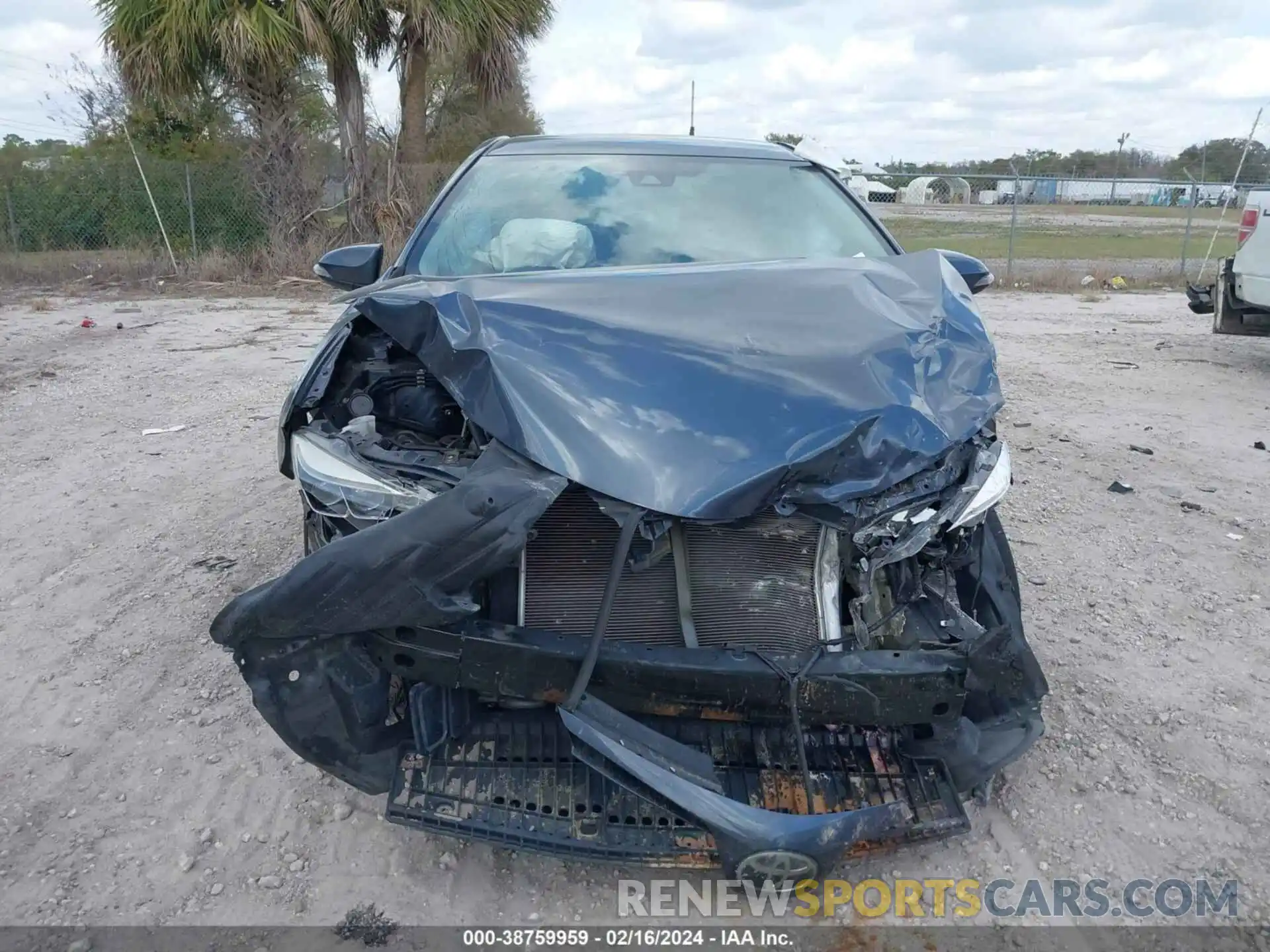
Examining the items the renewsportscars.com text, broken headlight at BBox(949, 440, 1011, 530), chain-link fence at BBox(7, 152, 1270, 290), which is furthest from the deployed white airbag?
chain-link fence at BBox(7, 152, 1270, 290)

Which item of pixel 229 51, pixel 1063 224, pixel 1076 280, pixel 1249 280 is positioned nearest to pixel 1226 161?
pixel 1063 224

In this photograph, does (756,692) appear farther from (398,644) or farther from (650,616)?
(398,644)

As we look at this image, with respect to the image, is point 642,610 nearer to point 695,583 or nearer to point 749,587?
point 695,583

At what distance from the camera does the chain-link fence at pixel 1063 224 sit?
15.0 meters

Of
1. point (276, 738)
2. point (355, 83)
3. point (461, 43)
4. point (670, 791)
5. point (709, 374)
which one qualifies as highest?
point (461, 43)

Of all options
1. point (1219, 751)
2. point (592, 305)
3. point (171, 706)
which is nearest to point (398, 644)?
point (592, 305)

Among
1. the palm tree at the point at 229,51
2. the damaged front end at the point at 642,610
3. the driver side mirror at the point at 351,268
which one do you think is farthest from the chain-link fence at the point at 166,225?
the damaged front end at the point at 642,610

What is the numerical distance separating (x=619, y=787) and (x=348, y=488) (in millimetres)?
949

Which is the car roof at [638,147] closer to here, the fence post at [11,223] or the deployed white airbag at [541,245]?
the deployed white airbag at [541,245]

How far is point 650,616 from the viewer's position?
7.30 ft

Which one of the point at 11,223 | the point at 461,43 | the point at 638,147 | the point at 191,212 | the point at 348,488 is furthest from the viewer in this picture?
the point at 11,223

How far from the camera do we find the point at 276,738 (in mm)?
2787

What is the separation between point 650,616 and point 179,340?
883 cm

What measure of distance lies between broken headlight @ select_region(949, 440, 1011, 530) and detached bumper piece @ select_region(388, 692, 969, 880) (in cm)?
59
